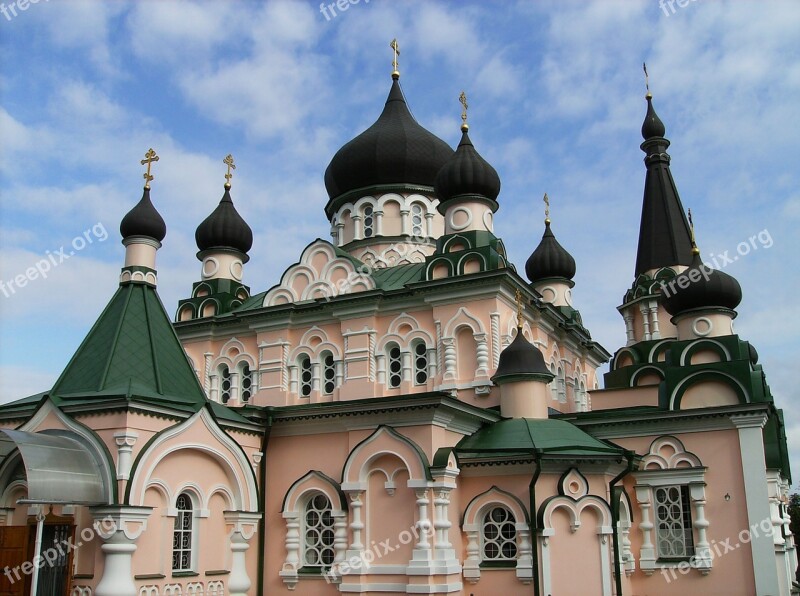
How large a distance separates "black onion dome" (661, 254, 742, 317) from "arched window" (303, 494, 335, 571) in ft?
25.8

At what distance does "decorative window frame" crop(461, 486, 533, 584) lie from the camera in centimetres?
1210

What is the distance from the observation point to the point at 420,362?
1588cm

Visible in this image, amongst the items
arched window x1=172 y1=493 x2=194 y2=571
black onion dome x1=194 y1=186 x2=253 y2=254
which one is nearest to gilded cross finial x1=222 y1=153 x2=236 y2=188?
black onion dome x1=194 y1=186 x2=253 y2=254

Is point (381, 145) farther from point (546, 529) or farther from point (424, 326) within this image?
point (546, 529)

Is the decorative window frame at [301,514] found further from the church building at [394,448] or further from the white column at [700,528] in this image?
the white column at [700,528]

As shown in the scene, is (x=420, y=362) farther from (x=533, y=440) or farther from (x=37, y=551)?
(x=37, y=551)

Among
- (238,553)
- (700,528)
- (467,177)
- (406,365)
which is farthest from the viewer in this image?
(467,177)

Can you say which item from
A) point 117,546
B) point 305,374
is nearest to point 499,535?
point 117,546

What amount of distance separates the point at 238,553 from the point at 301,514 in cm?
124

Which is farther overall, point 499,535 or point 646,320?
point 646,320

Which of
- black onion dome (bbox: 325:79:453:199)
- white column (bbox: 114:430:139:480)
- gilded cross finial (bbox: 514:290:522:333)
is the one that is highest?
black onion dome (bbox: 325:79:453:199)

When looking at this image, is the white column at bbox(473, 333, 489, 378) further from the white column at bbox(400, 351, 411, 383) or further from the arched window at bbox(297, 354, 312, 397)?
the arched window at bbox(297, 354, 312, 397)

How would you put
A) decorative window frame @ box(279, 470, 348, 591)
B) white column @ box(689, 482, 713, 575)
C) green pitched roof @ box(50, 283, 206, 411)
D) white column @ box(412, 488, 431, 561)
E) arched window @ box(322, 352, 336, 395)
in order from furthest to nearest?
arched window @ box(322, 352, 336, 395) < white column @ box(689, 482, 713, 575) < decorative window frame @ box(279, 470, 348, 591) < white column @ box(412, 488, 431, 561) < green pitched roof @ box(50, 283, 206, 411)

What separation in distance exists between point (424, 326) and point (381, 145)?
5896mm
